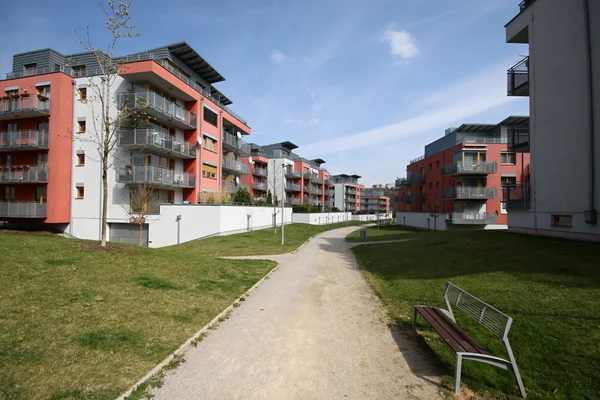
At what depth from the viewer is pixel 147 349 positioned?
4.90m

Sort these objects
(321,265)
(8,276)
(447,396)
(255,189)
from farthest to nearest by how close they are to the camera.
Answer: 1. (255,189)
2. (321,265)
3. (8,276)
4. (447,396)

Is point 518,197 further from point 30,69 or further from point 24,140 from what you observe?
point 30,69

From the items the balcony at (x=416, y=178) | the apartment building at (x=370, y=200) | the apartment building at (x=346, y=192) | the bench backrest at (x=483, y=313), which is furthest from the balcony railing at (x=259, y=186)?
the apartment building at (x=370, y=200)

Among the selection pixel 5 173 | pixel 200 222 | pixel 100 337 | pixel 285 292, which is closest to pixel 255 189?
pixel 200 222

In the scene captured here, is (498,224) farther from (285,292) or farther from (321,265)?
(285,292)

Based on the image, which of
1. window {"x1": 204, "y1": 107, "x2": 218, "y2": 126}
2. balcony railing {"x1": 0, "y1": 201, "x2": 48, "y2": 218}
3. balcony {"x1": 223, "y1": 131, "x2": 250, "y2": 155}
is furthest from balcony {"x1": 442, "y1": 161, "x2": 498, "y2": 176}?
balcony railing {"x1": 0, "y1": 201, "x2": 48, "y2": 218}

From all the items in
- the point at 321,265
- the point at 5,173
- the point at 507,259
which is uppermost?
the point at 5,173

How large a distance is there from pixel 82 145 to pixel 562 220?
105ft

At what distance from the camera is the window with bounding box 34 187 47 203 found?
991 inches

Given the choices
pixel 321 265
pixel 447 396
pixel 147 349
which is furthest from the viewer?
pixel 321 265

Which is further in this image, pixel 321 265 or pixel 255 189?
pixel 255 189

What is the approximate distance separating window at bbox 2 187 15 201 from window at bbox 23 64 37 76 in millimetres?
10197

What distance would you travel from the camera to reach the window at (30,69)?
88.9 ft

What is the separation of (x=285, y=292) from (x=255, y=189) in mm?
43844
